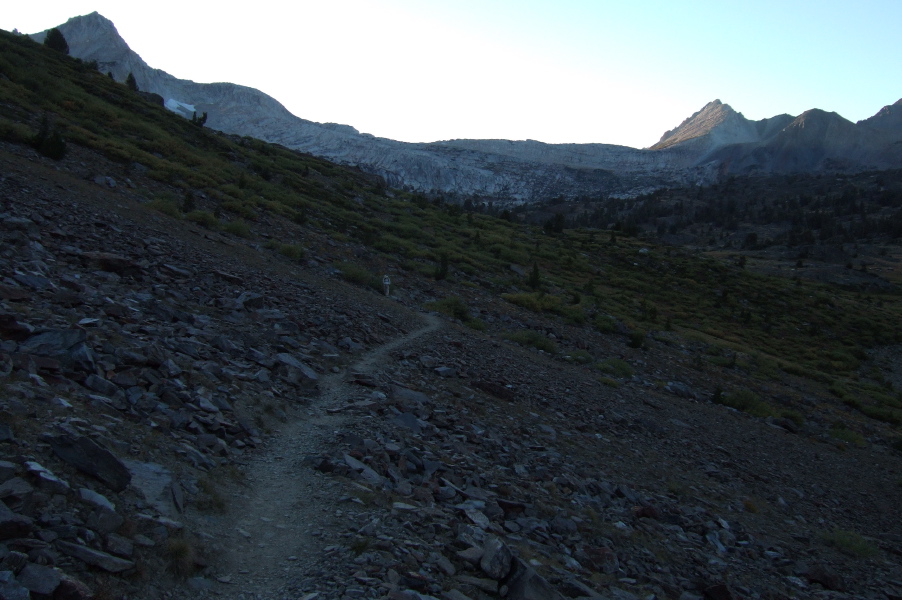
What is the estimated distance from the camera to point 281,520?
5047 millimetres

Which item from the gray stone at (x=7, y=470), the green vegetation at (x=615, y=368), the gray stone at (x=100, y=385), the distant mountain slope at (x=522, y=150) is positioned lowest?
the green vegetation at (x=615, y=368)

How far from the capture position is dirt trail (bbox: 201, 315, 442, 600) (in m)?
4.18

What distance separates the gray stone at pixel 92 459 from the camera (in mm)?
4230

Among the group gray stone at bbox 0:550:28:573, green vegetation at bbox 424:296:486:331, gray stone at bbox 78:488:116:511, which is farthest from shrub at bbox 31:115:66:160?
gray stone at bbox 0:550:28:573

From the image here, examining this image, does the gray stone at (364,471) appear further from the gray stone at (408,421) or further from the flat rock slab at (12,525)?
the flat rock slab at (12,525)

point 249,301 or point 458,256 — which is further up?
point 458,256

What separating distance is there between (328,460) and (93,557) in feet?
9.39

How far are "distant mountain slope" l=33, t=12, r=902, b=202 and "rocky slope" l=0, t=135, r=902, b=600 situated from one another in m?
82.5

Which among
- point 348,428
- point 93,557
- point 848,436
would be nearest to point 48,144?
point 348,428

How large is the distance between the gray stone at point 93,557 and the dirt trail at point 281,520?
2.24 ft

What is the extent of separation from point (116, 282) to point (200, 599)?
690 centimetres

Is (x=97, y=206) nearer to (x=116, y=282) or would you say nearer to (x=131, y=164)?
(x=116, y=282)

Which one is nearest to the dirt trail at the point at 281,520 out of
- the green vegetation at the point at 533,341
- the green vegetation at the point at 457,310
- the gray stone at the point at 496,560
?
the gray stone at the point at 496,560

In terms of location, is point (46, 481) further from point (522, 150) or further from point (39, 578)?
point (522, 150)
